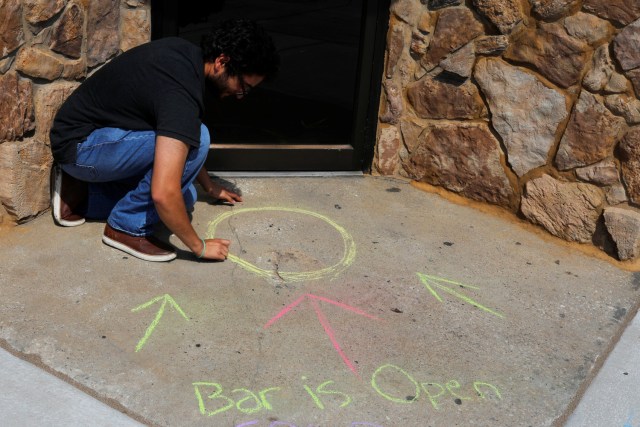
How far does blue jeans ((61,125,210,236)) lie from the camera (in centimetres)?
289

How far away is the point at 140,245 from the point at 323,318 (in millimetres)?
847

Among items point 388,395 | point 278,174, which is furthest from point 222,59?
point 388,395

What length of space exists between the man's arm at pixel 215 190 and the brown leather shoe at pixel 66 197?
1.76 ft

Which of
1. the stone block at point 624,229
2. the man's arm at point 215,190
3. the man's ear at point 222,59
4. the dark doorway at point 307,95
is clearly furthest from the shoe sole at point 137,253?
the stone block at point 624,229

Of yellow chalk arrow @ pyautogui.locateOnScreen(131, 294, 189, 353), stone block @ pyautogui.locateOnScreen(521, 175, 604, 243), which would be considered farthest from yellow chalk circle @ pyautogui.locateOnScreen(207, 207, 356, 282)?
stone block @ pyautogui.locateOnScreen(521, 175, 604, 243)

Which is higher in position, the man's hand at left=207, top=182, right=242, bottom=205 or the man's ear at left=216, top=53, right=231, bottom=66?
the man's ear at left=216, top=53, right=231, bottom=66

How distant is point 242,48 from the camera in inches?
107

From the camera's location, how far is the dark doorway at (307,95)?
376cm

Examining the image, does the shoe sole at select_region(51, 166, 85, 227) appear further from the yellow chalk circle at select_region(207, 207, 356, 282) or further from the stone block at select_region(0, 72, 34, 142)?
the yellow chalk circle at select_region(207, 207, 356, 282)

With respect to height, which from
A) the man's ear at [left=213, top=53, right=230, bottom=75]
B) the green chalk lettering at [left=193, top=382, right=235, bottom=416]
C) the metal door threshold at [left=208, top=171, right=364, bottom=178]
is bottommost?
the green chalk lettering at [left=193, top=382, right=235, bottom=416]

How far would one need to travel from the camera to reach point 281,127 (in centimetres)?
402

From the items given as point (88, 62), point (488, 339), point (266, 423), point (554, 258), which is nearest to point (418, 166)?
point (554, 258)

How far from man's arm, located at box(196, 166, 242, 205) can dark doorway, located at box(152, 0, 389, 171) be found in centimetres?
36

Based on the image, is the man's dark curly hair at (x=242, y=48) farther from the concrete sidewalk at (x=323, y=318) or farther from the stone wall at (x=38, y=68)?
the concrete sidewalk at (x=323, y=318)
